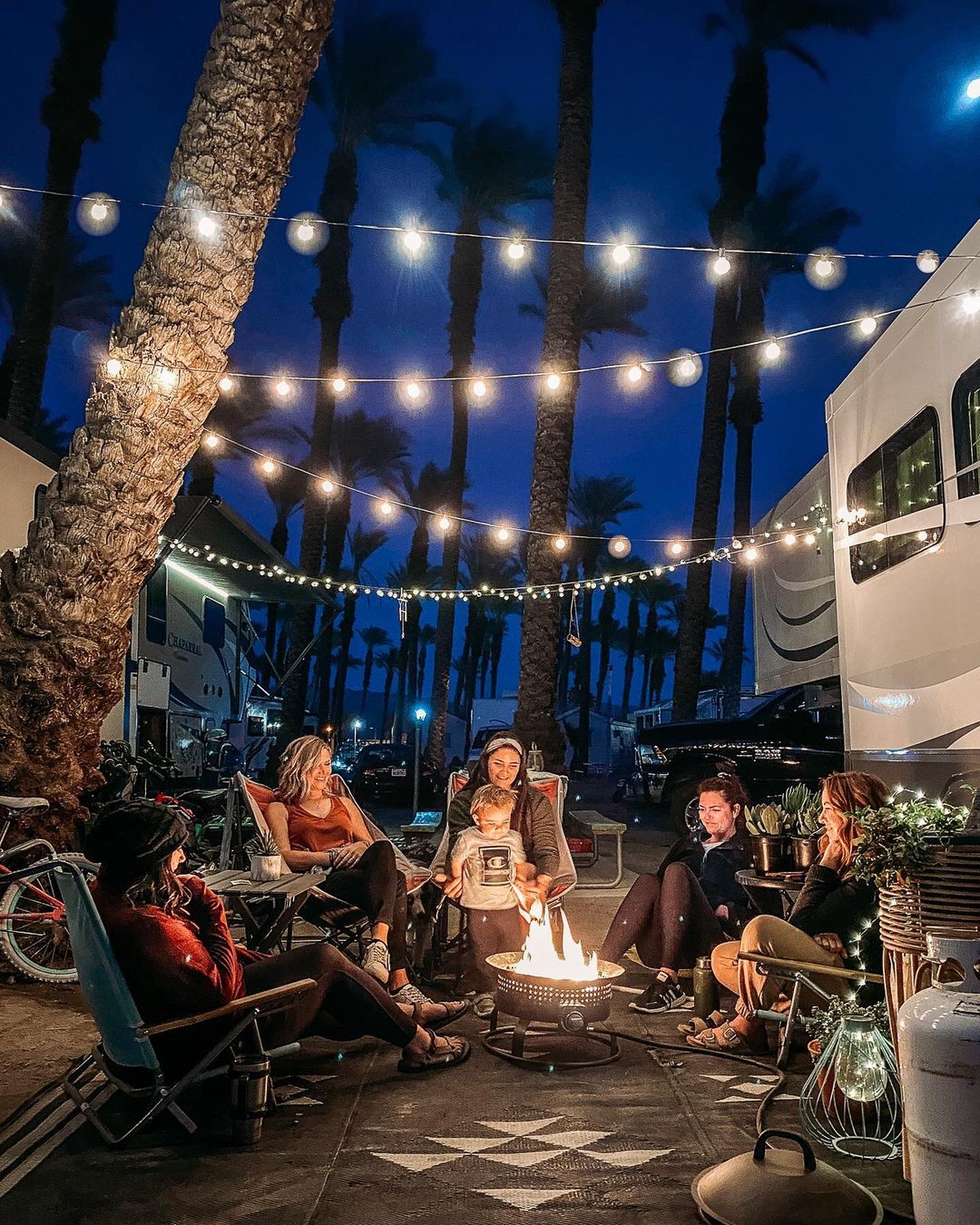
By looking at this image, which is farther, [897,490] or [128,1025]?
[897,490]

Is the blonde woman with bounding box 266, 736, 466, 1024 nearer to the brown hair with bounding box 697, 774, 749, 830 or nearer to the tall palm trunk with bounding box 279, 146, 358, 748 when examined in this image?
the brown hair with bounding box 697, 774, 749, 830

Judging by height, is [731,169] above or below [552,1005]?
above

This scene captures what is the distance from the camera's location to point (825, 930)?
367 cm

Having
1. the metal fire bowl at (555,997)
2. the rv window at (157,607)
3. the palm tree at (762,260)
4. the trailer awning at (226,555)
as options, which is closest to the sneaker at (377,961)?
the metal fire bowl at (555,997)

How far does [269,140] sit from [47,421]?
30215mm

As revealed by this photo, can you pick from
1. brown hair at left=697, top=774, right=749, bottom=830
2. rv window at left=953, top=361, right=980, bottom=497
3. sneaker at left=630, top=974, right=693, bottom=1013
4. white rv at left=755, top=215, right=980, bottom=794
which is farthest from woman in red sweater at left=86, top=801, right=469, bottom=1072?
rv window at left=953, top=361, right=980, bottom=497

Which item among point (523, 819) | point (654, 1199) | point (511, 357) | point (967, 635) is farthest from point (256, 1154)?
point (511, 357)

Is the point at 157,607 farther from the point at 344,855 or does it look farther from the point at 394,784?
the point at 344,855

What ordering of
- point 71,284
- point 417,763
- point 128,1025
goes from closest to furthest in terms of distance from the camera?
point 128,1025 < point 417,763 < point 71,284

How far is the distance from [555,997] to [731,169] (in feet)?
54.6

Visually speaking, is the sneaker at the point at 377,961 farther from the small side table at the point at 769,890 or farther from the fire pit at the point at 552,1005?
the small side table at the point at 769,890

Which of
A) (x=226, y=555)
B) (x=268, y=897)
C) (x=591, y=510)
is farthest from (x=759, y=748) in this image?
(x=591, y=510)

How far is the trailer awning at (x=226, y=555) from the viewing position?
1177 centimetres

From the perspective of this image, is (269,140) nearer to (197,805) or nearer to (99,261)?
(197,805)
